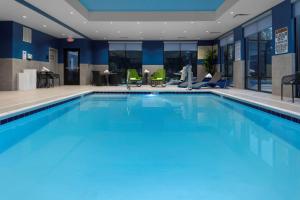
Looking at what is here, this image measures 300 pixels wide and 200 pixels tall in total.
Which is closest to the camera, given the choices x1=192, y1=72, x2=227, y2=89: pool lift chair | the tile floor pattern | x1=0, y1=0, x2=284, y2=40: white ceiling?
the tile floor pattern

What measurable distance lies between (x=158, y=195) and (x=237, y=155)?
157 centimetres

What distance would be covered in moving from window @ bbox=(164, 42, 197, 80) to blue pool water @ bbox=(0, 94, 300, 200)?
14.4 m

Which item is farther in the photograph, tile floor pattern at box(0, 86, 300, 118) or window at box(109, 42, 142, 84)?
window at box(109, 42, 142, 84)

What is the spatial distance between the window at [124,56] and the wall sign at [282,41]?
11.4 meters

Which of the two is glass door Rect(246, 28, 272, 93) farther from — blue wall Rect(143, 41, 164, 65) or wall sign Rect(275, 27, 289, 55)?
blue wall Rect(143, 41, 164, 65)

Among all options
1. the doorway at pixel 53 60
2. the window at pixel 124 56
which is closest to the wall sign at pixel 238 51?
the window at pixel 124 56

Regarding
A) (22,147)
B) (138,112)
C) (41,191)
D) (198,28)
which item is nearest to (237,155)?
(41,191)

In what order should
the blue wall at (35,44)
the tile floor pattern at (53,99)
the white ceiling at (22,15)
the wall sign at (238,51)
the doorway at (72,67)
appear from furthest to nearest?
the doorway at (72,67), the wall sign at (238,51), the blue wall at (35,44), the white ceiling at (22,15), the tile floor pattern at (53,99)

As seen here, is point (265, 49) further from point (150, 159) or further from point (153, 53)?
point (150, 159)

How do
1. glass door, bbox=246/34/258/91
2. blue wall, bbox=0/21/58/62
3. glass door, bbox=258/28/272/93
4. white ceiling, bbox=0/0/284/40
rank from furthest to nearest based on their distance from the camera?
glass door, bbox=246/34/258/91 → blue wall, bbox=0/21/58/62 → glass door, bbox=258/28/272/93 → white ceiling, bbox=0/0/284/40

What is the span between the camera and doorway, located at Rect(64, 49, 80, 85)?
1920 cm

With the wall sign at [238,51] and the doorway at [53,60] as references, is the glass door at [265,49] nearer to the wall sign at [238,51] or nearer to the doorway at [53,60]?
the wall sign at [238,51]

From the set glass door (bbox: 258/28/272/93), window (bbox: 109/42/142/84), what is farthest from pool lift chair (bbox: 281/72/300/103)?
window (bbox: 109/42/142/84)

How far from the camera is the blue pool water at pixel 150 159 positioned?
2.56 meters
